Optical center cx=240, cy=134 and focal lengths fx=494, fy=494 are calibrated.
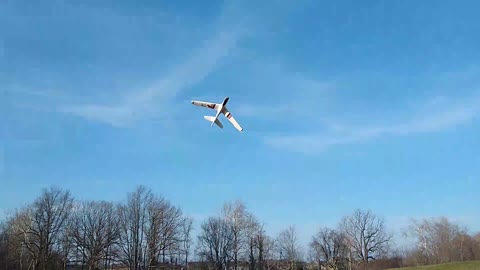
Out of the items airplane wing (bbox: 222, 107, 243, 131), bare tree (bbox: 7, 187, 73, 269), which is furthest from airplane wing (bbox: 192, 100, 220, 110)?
bare tree (bbox: 7, 187, 73, 269)

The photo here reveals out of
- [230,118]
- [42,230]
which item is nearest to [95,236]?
[42,230]

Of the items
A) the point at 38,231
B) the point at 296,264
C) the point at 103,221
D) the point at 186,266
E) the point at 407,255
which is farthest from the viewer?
the point at 296,264

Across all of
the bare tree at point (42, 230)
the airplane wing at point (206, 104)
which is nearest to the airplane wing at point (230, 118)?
the airplane wing at point (206, 104)

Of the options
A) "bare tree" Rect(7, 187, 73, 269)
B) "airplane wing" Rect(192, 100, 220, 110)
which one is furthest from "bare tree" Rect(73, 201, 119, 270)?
"airplane wing" Rect(192, 100, 220, 110)

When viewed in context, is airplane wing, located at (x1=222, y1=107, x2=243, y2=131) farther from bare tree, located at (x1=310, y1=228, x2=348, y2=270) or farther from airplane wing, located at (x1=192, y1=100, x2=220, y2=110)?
bare tree, located at (x1=310, y1=228, x2=348, y2=270)

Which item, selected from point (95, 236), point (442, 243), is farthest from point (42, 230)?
point (442, 243)

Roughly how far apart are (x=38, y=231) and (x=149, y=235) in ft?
58.8

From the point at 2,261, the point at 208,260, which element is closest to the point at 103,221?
the point at 2,261

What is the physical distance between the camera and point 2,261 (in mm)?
78938

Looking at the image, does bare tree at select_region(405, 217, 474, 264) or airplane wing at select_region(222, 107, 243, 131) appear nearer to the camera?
airplane wing at select_region(222, 107, 243, 131)

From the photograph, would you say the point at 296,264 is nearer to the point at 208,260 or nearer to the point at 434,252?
the point at 208,260

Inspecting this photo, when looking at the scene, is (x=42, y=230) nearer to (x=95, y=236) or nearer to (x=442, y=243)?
(x=95, y=236)

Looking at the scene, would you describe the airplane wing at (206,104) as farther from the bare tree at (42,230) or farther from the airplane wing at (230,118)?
the bare tree at (42,230)

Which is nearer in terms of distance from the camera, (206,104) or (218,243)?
(206,104)
